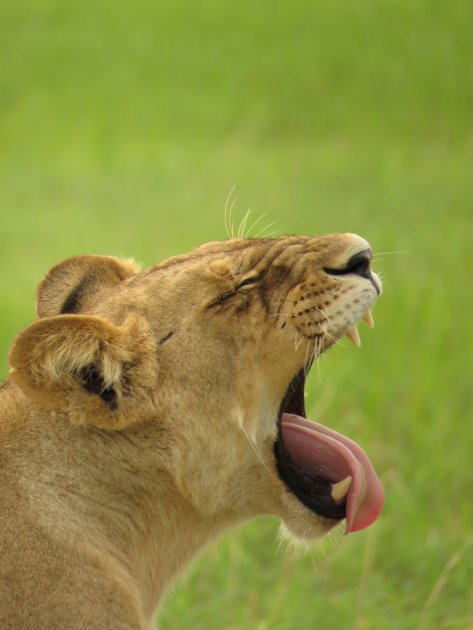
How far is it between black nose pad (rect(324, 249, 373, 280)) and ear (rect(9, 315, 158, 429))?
0.48 meters

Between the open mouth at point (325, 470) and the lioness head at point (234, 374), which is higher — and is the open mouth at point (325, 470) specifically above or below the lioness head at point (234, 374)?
below

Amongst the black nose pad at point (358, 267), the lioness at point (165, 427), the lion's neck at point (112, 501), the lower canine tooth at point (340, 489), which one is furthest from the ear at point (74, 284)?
the lower canine tooth at point (340, 489)

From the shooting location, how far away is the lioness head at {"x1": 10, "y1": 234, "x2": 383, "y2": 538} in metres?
2.54

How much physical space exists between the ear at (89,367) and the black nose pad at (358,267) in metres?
0.48

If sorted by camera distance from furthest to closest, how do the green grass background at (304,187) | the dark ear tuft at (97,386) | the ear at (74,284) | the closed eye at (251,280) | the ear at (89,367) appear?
the green grass background at (304,187)
the ear at (74,284)
the closed eye at (251,280)
the dark ear tuft at (97,386)
the ear at (89,367)

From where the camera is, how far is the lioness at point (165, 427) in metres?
2.42

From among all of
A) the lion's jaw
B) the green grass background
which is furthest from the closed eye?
the green grass background

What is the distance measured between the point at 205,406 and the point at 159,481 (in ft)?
0.64

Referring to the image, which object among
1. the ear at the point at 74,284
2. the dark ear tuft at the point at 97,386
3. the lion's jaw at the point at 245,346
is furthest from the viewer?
the ear at the point at 74,284

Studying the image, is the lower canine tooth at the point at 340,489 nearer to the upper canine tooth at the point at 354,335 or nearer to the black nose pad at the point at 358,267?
the upper canine tooth at the point at 354,335

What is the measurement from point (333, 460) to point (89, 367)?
70cm

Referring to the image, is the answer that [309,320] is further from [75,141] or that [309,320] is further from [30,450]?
[75,141]

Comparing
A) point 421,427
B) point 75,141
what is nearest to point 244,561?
point 421,427

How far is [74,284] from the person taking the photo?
2965 millimetres
